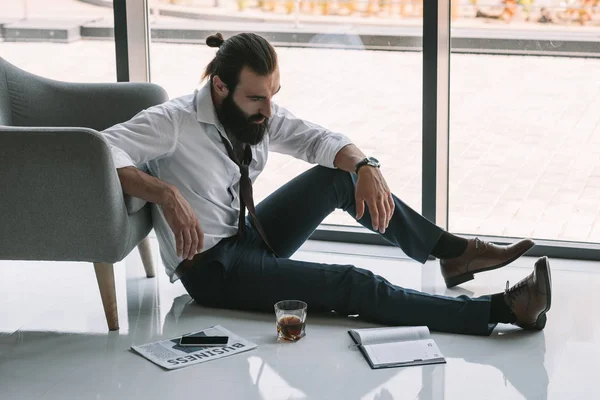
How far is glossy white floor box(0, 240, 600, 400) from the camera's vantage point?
2678 mm

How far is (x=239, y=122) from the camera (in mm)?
3123

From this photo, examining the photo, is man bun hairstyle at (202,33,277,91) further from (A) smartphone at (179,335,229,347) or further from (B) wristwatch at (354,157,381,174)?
(A) smartphone at (179,335,229,347)

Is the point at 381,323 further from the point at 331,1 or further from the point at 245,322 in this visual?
the point at 331,1

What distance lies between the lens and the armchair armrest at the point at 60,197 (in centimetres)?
288

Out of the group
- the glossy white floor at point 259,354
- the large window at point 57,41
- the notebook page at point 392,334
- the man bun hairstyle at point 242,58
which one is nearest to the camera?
the glossy white floor at point 259,354

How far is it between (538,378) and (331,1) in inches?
73.8

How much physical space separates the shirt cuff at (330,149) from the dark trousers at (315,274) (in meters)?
0.03

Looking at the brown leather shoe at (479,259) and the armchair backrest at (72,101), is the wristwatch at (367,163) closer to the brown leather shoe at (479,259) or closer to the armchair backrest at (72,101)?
the brown leather shoe at (479,259)

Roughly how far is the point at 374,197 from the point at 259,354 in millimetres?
607

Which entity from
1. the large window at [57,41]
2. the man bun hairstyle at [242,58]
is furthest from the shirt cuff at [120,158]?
the large window at [57,41]

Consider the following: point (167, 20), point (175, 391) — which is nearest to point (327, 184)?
point (175, 391)

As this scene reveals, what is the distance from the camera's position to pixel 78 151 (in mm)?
2879

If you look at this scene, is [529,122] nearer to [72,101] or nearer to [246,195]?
[246,195]

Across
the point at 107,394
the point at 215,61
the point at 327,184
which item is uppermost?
the point at 215,61
